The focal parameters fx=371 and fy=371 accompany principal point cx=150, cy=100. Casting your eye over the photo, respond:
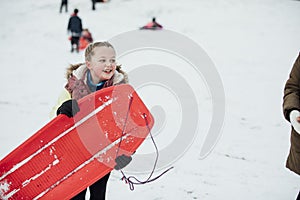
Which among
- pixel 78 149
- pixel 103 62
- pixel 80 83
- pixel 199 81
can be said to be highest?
pixel 103 62

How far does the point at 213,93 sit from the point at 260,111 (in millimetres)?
1077

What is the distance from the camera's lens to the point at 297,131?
2.32m

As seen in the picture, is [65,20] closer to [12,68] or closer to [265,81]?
[12,68]

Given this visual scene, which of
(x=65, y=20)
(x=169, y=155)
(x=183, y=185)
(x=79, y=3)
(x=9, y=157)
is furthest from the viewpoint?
(x=79, y=3)

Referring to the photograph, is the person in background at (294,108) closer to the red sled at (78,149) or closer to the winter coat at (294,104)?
the winter coat at (294,104)

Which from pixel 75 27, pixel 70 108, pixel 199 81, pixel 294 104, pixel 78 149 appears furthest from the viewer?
pixel 75 27

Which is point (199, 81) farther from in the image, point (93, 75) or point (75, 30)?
point (93, 75)

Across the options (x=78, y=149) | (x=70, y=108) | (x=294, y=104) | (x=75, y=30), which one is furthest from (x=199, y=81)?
(x=70, y=108)

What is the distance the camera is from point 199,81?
7441 millimetres

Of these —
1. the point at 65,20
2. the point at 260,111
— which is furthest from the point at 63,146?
the point at 65,20

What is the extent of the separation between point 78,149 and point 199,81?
16.9 feet

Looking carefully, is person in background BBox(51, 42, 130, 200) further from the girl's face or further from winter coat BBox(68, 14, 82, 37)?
winter coat BBox(68, 14, 82, 37)

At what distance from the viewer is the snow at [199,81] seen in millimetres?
3664

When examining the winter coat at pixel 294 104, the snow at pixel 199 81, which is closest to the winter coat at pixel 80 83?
the winter coat at pixel 294 104
